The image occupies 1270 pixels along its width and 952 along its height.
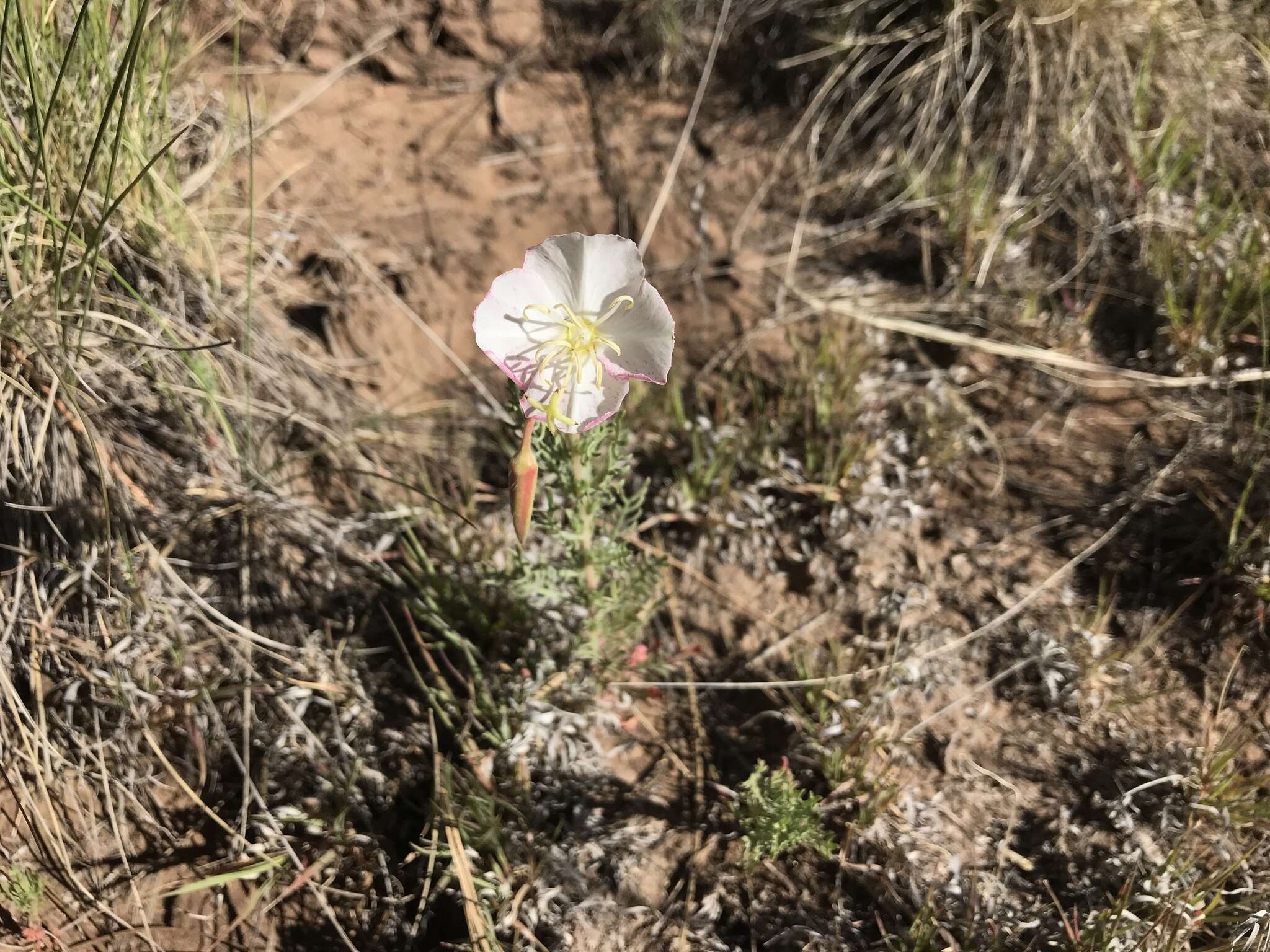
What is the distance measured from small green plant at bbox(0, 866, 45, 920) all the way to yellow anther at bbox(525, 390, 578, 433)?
4.62 ft

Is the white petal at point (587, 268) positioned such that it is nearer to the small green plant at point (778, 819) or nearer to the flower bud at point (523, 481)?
the flower bud at point (523, 481)

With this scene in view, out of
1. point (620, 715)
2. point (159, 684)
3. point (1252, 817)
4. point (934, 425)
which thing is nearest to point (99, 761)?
point (159, 684)

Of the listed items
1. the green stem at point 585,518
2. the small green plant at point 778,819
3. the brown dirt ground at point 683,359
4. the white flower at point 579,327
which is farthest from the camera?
the brown dirt ground at point 683,359

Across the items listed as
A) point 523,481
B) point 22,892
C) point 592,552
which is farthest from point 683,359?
point 22,892

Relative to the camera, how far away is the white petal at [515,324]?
1.48 metres

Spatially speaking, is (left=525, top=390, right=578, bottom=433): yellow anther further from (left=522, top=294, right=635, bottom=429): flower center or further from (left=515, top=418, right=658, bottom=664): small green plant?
(left=515, top=418, right=658, bottom=664): small green plant

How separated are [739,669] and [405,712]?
807 mm

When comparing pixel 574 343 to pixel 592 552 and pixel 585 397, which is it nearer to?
pixel 585 397

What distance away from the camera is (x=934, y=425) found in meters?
2.42

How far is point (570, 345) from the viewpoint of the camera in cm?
153

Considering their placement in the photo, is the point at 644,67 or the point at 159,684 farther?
the point at 644,67

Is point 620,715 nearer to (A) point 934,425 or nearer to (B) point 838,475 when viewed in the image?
(B) point 838,475

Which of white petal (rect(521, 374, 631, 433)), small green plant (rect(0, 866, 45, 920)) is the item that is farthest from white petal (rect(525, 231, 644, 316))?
small green plant (rect(0, 866, 45, 920))

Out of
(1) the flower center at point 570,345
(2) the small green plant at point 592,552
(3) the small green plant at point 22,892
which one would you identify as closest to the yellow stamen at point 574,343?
(1) the flower center at point 570,345
